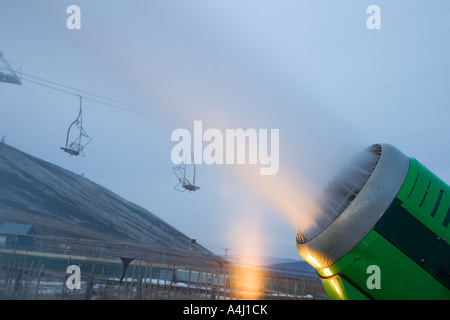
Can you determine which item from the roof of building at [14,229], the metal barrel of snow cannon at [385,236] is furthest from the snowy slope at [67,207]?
the metal barrel of snow cannon at [385,236]

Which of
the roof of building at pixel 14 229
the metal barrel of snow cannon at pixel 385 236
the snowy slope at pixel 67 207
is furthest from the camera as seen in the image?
the snowy slope at pixel 67 207

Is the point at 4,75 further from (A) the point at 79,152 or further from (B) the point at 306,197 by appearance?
(B) the point at 306,197

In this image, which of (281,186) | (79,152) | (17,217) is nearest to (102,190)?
(17,217)

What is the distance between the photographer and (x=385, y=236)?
7023 millimetres

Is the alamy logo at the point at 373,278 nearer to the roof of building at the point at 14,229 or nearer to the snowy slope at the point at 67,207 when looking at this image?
the roof of building at the point at 14,229

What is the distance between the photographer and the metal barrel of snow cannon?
703 cm

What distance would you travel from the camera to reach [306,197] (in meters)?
8.17

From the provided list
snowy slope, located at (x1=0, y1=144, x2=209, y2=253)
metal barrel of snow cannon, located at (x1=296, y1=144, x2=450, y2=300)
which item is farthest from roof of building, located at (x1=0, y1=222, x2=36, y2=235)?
metal barrel of snow cannon, located at (x1=296, y1=144, x2=450, y2=300)

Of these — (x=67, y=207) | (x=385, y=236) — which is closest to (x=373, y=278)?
(x=385, y=236)

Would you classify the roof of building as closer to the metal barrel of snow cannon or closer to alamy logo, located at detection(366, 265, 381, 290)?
the metal barrel of snow cannon

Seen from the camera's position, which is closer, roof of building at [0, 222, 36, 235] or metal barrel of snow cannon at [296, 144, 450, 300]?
metal barrel of snow cannon at [296, 144, 450, 300]

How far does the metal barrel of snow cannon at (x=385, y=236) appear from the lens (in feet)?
23.1

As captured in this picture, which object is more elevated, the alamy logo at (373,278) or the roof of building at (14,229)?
the alamy logo at (373,278)
